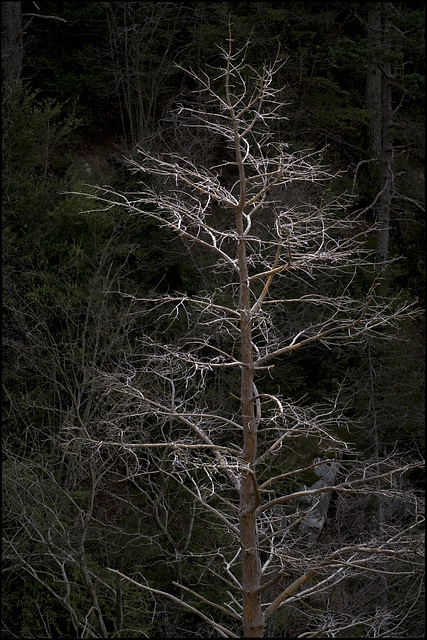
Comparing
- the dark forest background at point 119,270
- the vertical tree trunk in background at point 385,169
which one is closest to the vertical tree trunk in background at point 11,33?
the dark forest background at point 119,270

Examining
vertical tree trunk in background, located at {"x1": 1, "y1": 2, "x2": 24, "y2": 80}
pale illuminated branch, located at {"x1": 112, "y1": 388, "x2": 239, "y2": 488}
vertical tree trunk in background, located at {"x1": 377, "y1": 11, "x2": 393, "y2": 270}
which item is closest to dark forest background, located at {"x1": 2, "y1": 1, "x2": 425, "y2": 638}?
vertical tree trunk in background, located at {"x1": 1, "y1": 2, "x2": 24, "y2": 80}

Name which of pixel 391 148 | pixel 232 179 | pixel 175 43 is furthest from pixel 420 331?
pixel 175 43

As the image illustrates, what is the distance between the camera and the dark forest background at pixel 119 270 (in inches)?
474

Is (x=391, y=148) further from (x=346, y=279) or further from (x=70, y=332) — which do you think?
(x=70, y=332)

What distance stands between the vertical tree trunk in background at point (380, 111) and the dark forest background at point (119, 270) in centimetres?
16

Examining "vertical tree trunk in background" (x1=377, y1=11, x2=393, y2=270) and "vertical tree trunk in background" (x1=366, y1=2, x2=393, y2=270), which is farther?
"vertical tree trunk in background" (x1=377, y1=11, x2=393, y2=270)

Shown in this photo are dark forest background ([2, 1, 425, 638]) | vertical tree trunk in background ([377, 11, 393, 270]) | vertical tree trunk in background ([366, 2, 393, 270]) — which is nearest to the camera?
dark forest background ([2, 1, 425, 638])

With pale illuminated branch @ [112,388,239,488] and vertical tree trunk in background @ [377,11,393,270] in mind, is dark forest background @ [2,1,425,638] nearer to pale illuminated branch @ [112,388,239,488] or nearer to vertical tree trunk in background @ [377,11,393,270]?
vertical tree trunk in background @ [377,11,393,270]

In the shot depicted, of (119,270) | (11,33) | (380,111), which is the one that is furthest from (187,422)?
(11,33)

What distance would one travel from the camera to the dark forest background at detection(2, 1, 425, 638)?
39.5 feet

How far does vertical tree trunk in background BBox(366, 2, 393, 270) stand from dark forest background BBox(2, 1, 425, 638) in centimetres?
16

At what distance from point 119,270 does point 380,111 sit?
7999 mm

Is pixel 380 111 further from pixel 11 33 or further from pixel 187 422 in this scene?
pixel 187 422

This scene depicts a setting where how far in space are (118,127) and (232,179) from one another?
487 cm
